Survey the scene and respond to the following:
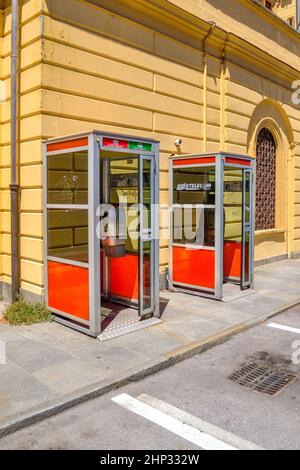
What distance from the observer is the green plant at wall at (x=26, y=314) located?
5.88 m

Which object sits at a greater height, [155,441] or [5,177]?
[5,177]

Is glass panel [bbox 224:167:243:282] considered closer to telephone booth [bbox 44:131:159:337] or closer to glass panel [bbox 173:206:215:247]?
glass panel [bbox 173:206:215:247]

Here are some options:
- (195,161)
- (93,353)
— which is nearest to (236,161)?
(195,161)

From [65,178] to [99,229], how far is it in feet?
4.06

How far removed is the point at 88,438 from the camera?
3262mm

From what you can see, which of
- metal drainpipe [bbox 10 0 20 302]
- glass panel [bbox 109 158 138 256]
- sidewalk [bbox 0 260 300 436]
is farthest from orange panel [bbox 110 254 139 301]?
metal drainpipe [bbox 10 0 20 302]

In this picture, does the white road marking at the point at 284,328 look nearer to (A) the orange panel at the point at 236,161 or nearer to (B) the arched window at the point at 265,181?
(A) the orange panel at the point at 236,161

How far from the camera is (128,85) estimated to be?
7258 mm

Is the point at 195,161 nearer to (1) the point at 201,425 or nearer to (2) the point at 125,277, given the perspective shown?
(2) the point at 125,277

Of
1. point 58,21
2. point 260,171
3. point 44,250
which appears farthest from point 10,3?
point 260,171

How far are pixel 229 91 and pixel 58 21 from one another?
182 inches

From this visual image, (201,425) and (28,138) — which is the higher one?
(28,138)
